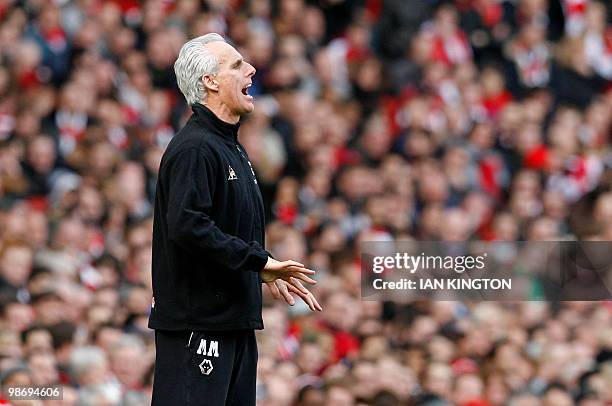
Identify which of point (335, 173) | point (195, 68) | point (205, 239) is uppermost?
point (335, 173)

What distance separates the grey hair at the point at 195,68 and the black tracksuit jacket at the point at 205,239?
0.05 m

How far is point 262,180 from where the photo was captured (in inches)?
386

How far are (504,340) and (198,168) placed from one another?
14.8 ft

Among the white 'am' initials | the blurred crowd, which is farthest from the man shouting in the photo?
the blurred crowd

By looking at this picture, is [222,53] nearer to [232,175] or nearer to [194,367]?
[232,175]

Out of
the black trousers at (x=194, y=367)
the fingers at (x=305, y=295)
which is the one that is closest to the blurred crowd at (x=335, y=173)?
the black trousers at (x=194, y=367)

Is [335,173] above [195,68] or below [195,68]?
above

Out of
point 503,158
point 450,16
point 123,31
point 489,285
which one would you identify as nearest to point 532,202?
point 503,158

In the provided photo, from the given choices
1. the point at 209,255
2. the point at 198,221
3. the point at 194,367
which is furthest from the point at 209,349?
the point at 198,221

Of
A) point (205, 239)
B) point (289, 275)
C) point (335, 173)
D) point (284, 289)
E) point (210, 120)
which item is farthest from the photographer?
point (335, 173)

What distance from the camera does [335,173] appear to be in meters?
10.0

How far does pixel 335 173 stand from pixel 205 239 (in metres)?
5.49

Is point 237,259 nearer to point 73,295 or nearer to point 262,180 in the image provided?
point 73,295

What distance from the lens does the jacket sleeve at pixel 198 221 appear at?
Result: 4543 millimetres
